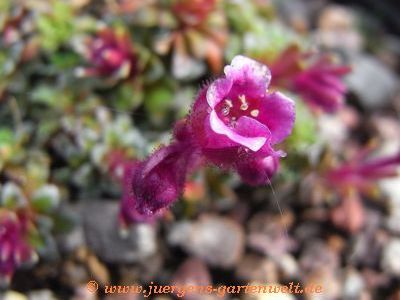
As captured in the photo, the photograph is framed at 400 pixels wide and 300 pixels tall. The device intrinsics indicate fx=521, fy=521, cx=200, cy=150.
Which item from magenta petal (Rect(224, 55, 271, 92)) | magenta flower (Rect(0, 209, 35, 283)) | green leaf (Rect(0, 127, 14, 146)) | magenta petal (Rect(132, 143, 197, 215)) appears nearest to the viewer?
magenta petal (Rect(224, 55, 271, 92))

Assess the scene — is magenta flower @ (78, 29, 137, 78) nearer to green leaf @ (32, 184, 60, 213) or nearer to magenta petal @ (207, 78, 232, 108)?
green leaf @ (32, 184, 60, 213)

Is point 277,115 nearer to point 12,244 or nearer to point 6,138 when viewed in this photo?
point 12,244

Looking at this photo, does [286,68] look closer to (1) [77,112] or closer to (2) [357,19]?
(1) [77,112]

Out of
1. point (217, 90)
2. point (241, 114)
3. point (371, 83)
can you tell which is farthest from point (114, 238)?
point (371, 83)

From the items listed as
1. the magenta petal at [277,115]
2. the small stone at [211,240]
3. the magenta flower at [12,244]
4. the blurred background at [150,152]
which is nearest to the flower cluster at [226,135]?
the magenta petal at [277,115]

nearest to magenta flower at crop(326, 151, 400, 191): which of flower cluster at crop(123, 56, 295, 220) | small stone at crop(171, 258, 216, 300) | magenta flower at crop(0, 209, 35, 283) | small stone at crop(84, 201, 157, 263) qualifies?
small stone at crop(171, 258, 216, 300)

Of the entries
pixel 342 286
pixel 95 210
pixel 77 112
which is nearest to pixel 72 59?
pixel 77 112
